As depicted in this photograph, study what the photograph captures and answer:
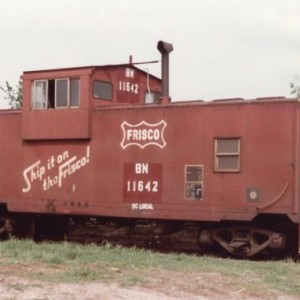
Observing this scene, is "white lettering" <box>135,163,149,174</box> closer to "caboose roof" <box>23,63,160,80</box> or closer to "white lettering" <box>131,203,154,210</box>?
"white lettering" <box>131,203,154,210</box>

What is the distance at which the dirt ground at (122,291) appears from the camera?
24.7 feet

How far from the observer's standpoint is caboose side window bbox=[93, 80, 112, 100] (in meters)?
14.2

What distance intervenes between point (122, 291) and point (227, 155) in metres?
5.37

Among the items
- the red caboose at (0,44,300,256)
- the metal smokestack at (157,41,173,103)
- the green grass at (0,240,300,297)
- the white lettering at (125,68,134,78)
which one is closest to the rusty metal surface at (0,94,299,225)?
the red caboose at (0,44,300,256)

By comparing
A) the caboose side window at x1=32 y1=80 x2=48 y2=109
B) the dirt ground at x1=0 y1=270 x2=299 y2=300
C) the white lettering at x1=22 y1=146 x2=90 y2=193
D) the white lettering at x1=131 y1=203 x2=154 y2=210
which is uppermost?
the caboose side window at x1=32 y1=80 x2=48 y2=109

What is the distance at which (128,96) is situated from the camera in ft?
50.5

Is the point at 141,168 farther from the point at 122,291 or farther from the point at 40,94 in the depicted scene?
the point at 122,291

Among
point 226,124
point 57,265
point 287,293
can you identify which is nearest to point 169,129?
point 226,124

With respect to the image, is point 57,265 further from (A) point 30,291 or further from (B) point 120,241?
(B) point 120,241

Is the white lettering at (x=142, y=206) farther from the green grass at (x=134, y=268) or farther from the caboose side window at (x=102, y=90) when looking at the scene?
the caboose side window at (x=102, y=90)

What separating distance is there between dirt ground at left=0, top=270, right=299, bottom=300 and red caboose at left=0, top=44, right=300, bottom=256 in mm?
3984

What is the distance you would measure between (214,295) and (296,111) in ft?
16.9

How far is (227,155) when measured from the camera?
1262 centimetres

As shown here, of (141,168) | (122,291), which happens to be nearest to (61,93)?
(141,168)
